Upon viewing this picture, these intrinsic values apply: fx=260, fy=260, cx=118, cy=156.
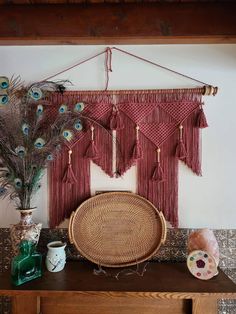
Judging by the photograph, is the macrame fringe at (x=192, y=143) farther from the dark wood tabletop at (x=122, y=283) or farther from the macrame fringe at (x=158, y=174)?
the dark wood tabletop at (x=122, y=283)

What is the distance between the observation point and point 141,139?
5.22 feet

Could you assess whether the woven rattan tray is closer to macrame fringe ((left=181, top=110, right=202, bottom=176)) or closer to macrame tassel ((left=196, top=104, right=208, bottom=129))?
macrame fringe ((left=181, top=110, right=202, bottom=176))

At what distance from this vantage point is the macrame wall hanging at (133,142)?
5.19ft

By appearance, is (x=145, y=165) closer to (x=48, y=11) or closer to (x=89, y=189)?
(x=89, y=189)

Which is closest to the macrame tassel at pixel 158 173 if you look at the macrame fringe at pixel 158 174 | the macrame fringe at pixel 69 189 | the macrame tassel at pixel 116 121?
the macrame fringe at pixel 158 174

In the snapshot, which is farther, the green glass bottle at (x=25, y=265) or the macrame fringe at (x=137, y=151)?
the macrame fringe at (x=137, y=151)

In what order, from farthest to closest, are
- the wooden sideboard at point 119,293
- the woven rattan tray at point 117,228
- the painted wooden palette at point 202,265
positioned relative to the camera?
the woven rattan tray at point 117,228
the painted wooden palette at point 202,265
the wooden sideboard at point 119,293

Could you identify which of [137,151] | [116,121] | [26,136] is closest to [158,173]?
[137,151]

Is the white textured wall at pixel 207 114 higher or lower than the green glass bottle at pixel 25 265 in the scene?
higher

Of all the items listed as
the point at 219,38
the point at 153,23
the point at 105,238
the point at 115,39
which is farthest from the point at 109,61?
the point at 105,238

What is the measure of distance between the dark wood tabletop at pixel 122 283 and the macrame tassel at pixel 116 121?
828 mm

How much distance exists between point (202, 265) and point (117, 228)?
51 cm

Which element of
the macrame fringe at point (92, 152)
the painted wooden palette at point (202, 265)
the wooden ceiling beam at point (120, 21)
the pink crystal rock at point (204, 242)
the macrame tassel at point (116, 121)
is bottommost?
the painted wooden palette at point (202, 265)

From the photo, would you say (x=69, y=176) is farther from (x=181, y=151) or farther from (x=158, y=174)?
(x=181, y=151)
